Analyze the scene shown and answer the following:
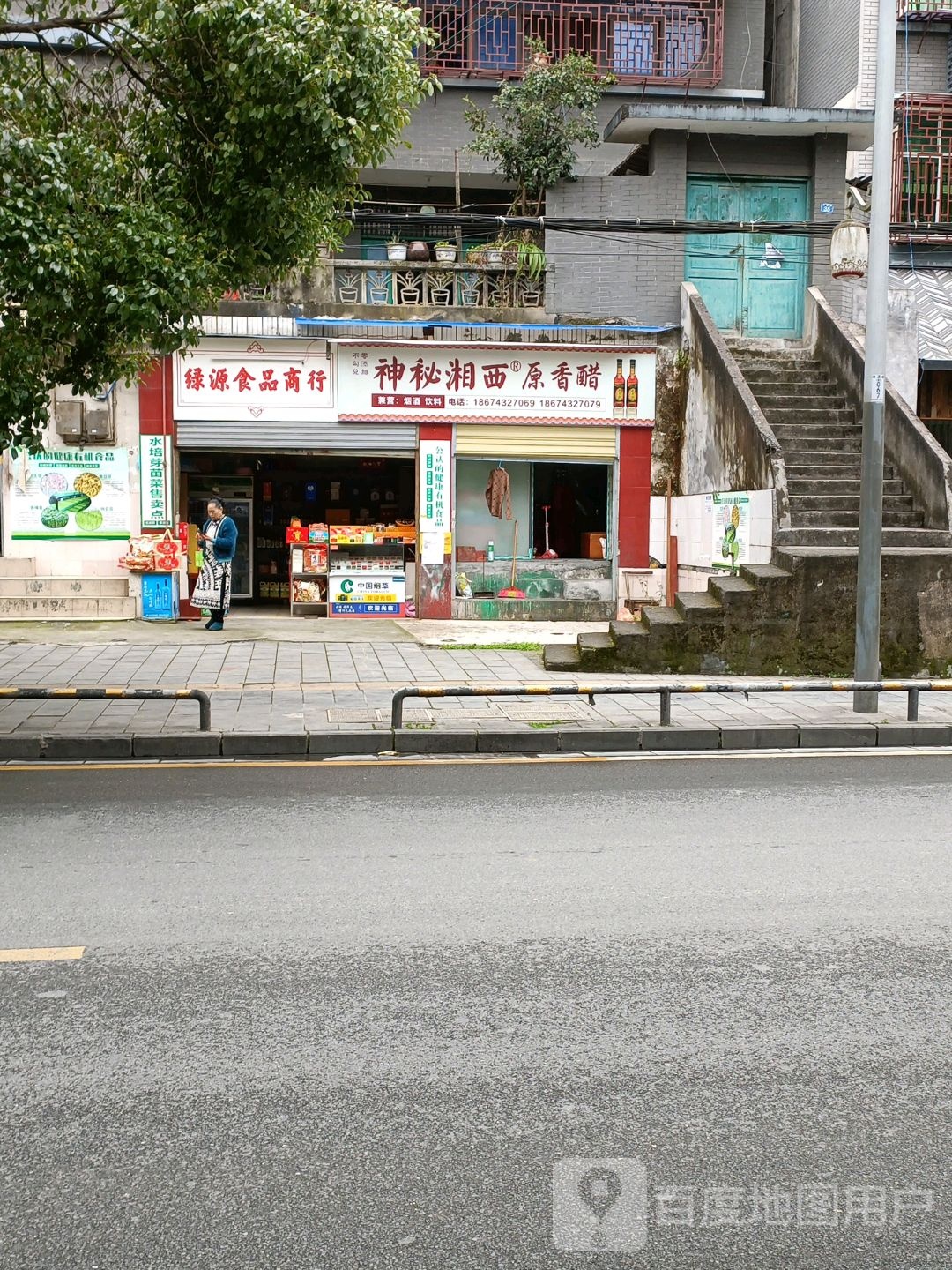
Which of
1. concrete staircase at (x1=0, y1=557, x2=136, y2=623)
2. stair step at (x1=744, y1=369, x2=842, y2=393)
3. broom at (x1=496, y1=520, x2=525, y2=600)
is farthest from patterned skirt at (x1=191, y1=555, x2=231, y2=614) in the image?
stair step at (x1=744, y1=369, x2=842, y2=393)

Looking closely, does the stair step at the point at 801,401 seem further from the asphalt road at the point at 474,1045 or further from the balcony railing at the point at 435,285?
the asphalt road at the point at 474,1045

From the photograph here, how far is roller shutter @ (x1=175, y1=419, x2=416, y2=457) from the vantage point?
1788 cm

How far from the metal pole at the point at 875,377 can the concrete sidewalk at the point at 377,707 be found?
704 millimetres

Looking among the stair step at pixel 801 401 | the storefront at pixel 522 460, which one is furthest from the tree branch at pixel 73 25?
the stair step at pixel 801 401

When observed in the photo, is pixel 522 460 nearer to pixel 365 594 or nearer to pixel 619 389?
pixel 619 389

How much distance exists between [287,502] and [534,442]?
4839mm

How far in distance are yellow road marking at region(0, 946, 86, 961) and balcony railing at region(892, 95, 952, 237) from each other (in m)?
18.4

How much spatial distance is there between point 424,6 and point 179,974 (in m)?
19.8

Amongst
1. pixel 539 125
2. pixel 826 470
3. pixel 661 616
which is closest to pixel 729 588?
pixel 661 616

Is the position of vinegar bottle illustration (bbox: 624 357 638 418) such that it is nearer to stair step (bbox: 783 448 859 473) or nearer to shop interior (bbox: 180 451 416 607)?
stair step (bbox: 783 448 859 473)

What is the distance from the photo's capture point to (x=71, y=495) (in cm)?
1778

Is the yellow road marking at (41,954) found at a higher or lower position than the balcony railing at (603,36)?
lower

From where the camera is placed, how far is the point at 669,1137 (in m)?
3.45

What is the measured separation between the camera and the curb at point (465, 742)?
9.22m
